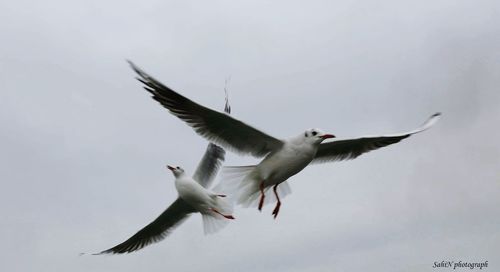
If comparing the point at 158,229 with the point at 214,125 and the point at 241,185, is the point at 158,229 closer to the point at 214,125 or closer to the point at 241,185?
the point at 241,185

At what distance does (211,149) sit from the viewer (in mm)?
12602

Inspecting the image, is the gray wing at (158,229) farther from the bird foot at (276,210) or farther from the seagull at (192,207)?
the bird foot at (276,210)

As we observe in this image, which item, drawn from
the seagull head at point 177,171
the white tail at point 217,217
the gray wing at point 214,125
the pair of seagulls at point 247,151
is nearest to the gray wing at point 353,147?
the pair of seagulls at point 247,151

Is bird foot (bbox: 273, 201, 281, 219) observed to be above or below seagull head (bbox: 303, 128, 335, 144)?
below

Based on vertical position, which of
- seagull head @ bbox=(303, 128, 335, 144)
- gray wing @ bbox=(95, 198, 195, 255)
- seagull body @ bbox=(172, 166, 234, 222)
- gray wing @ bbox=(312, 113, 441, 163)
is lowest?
gray wing @ bbox=(95, 198, 195, 255)

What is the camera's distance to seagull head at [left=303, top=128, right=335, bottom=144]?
28.8 ft

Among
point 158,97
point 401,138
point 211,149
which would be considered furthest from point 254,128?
point 211,149

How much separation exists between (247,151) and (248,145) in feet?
0.35

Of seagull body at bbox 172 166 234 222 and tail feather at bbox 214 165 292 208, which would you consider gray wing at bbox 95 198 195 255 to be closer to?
seagull body at bbox 172 166 234 222

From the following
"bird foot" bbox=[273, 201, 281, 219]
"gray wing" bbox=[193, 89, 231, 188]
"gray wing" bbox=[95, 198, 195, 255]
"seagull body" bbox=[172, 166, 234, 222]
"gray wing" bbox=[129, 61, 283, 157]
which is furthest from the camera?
"gray wing" bbox=[193, 89, 231, 188]

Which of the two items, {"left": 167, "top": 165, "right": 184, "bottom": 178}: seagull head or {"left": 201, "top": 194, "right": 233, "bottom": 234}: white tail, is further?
{"left": 167, "top": 165, "right": 184, "bottom": 178}: seagull head

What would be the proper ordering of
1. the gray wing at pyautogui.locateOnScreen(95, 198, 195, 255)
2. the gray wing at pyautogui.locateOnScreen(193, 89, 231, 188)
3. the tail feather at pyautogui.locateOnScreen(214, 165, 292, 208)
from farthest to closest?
the gray wing at pyautogui.locateOnScreen(193, 89, 231, 188)
the gray wing at pyautogui.locateOnScreen(95, 198, 195, 255)
the tail feather at pyautogui.locateOnScreen(214, 165, 292, 208)

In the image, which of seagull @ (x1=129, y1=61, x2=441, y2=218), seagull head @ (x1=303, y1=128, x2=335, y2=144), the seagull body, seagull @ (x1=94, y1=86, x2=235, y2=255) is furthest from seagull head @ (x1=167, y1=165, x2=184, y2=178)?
seagull head @ (x1=303, y1=128, x2=335, y2=144)

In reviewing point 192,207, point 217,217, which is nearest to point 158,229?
point 192,207
